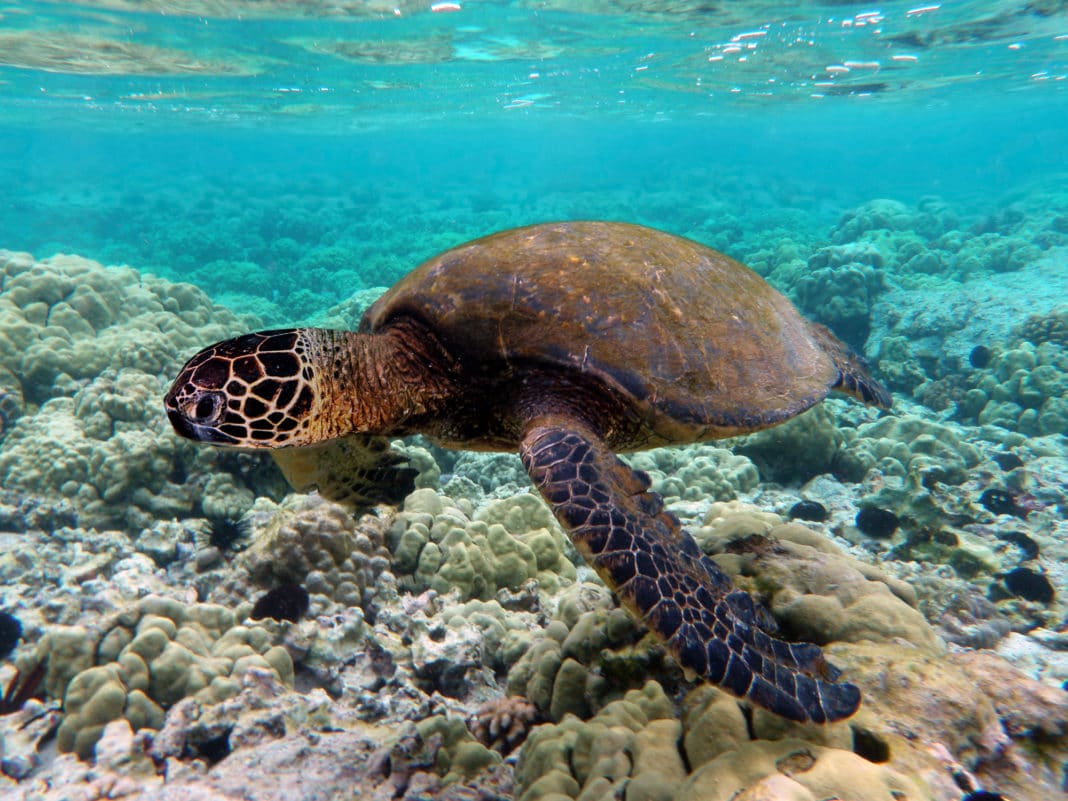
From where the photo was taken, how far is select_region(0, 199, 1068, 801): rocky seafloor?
2.48m

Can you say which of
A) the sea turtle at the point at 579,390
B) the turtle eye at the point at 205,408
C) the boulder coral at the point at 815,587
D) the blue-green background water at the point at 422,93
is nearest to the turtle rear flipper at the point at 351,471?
the sea turtle at the point at 579,390

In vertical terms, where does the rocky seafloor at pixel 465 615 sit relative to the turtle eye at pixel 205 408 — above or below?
below

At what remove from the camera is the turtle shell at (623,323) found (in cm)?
349

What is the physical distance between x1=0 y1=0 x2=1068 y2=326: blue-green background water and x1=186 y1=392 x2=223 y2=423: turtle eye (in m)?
15.4

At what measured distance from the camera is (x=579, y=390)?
140 inches

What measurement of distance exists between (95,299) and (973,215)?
37693 mm

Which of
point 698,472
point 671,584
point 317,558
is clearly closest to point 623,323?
point 671,584

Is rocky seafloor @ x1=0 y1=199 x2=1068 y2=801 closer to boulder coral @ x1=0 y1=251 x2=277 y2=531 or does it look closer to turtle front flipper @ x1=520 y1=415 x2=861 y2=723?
boulder coral @ x1=0 y1=251 x2=277 y2=531

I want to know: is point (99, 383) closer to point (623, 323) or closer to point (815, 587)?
point (623, 323)

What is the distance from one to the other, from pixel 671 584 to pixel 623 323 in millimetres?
1658

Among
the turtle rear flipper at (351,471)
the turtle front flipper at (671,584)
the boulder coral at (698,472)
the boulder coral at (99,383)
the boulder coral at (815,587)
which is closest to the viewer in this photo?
the turtle front flipper at (671,584)

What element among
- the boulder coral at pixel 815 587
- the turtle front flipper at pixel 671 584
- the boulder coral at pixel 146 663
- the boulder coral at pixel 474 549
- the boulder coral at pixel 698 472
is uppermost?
the turtle front flipper at pixel 671 584

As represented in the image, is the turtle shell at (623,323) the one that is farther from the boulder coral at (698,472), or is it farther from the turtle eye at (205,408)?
the boulder coral at (698,472)

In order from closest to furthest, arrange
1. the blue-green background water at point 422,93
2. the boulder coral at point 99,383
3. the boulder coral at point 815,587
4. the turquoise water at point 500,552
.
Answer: the turquoise water at point 500,552 → the boulder coral at point 815,587 → the boulder coral at point 99,383 → the blue-green background water at point 422,93
